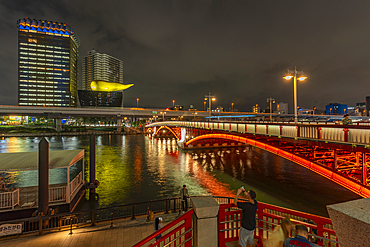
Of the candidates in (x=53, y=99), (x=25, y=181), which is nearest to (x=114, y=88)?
(x=53, y=99)

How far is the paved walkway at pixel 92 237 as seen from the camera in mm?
7838

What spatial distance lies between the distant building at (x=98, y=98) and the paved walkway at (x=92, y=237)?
86.6 m

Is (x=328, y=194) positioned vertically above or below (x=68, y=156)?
below

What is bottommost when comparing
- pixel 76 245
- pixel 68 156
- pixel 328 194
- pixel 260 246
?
pixel 328 194

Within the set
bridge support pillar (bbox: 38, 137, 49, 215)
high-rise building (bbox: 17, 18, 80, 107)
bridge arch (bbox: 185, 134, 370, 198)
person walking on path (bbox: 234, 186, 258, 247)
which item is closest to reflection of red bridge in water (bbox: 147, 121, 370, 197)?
bridge arch (bbox: 185, 134, 370, 198)

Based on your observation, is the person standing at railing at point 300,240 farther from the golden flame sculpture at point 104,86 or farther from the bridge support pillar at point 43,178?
the golden flame sculpture at point 104,86

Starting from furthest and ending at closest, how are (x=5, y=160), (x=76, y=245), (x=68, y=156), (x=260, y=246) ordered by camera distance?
(x=68, y=156), (x=5, y=160), (x=76, y=245), (x=260, y=246)

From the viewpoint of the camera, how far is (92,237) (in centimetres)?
839

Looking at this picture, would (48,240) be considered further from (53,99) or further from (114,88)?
(53,99)

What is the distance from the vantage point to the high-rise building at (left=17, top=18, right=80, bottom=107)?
136875 mm

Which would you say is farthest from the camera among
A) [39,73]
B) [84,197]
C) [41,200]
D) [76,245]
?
[39,73]

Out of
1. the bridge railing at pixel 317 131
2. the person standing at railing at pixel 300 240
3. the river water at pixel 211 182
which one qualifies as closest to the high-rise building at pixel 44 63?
the river water at pixel 211 182

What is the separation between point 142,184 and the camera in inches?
824

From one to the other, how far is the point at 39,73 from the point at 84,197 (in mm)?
172789
